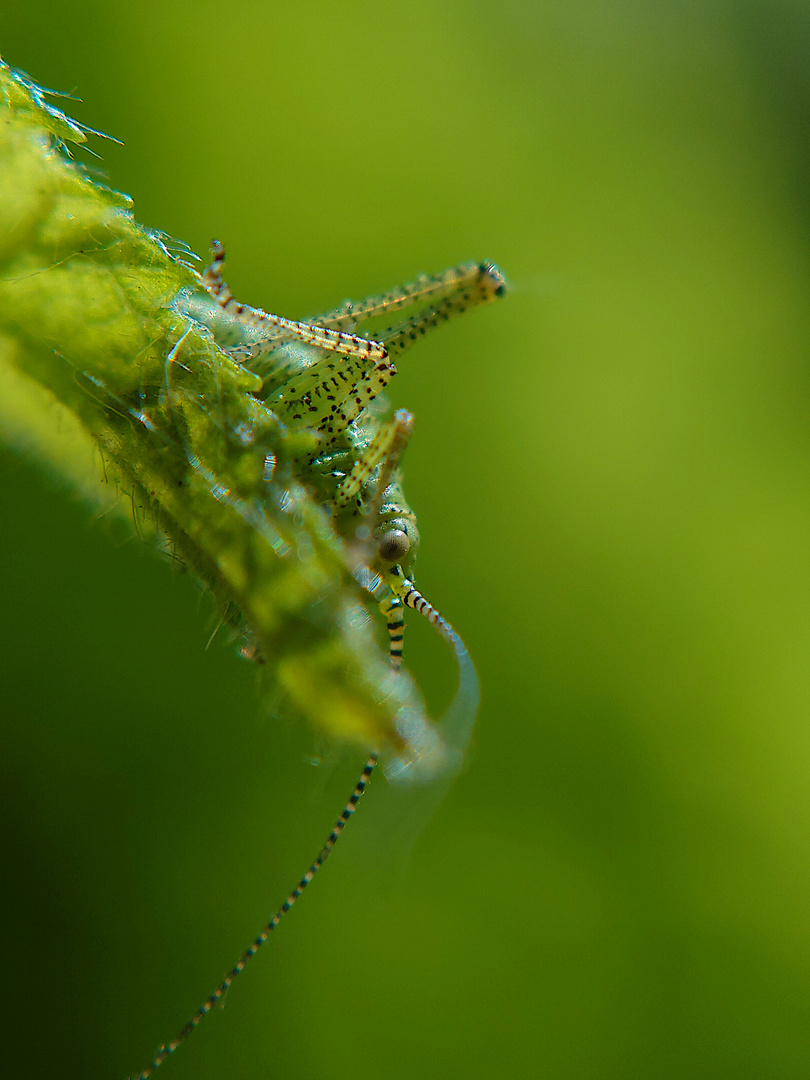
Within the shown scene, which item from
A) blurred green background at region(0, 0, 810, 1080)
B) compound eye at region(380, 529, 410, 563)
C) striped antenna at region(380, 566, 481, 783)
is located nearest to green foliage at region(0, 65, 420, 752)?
striped antenna at region(380, 566, 481, 783)

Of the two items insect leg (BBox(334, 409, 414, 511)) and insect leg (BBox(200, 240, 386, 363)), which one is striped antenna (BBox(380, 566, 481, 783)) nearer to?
insect leg (BBox(334, 409, 414, 511))

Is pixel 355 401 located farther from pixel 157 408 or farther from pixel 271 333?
pixel 157 408

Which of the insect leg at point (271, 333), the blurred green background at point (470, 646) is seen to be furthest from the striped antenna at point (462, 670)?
the blurred green background at point (470, 646)

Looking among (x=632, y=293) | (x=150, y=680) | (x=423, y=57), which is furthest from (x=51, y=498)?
(x=632, y=293)

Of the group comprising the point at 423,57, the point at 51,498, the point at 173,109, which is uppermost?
A: the point at 423,57

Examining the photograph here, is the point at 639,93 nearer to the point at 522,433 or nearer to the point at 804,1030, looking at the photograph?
the point at 522,433

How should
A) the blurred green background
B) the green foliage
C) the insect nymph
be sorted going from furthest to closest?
the blurred green background, the insect nymph, the green foliage

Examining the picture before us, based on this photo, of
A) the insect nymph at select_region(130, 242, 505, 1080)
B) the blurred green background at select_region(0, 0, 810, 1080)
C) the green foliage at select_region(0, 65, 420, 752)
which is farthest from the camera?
the blurred green background at select_region(0, 0, 810, 1080)
